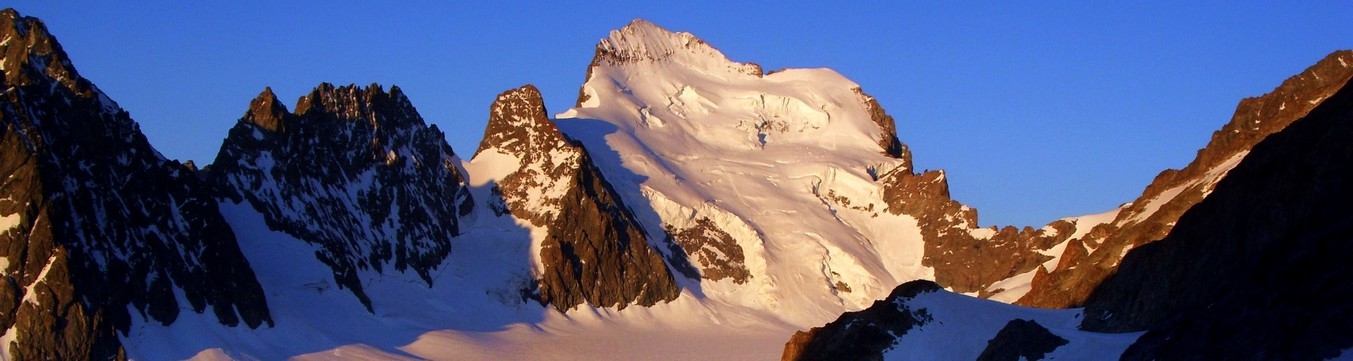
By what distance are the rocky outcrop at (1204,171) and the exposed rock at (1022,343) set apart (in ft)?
150

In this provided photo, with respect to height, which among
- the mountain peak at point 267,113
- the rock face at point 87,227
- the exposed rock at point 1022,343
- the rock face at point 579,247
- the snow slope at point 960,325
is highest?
the mountain peak at point 267,113

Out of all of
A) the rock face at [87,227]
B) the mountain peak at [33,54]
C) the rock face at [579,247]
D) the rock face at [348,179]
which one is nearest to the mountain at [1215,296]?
the rock face at [87,227]

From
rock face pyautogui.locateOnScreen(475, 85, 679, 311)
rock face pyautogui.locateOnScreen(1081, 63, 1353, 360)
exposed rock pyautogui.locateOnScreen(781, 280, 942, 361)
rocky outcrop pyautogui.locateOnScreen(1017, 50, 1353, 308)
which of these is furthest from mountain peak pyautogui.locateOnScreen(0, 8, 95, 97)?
rock face pyautogui.locateOnScreen(1081, 63, 1353, 360)

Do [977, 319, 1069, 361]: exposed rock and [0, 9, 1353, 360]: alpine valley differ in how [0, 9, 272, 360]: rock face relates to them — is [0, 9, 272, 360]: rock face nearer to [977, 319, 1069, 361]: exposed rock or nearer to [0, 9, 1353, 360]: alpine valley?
[0, 9, 1353, 360]: alpine valley

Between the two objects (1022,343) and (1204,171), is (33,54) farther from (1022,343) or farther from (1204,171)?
(1204,171)

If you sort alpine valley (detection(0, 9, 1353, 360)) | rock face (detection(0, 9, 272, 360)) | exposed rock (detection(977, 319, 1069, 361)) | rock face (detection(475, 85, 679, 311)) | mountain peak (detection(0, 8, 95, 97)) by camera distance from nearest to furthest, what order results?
1. alpine valley (detection(0, 9, 1353, 360))
2. exposed rock (detection(977, 319, 1069, 361))
3. rock face (detection(0, 9, 272, 360))
4. mountain peak (detection(0, 8, 95, 97))
5. rock face (detection(475, 85, 679, 311))

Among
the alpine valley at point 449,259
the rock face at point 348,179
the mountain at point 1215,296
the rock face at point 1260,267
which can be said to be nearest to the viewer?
the rock face at point 1260,267

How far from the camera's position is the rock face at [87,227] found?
122188mm

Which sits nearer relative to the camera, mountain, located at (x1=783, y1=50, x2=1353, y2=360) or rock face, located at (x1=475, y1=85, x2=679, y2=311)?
mountain, located at (x1=783, y1=50, x2=1353, y2=360)

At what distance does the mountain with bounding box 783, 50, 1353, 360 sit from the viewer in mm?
61469

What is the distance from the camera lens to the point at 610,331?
18762 cm

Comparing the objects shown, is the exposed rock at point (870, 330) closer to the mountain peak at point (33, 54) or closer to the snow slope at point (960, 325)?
the snow slope at point (960, 325)

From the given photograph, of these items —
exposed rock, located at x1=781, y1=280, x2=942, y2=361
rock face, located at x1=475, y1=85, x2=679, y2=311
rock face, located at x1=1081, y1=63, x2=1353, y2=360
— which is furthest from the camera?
rock face, located at x1=475, y1=85, x2=679, y2=311

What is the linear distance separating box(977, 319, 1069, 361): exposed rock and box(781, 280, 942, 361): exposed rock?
29.9 ft
